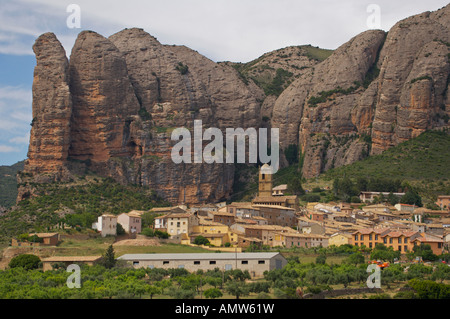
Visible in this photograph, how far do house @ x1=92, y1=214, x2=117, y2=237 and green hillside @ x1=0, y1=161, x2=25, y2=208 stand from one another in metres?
36.5

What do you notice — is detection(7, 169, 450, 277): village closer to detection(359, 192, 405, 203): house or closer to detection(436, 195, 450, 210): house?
detection(436, 195, 450, 210): house

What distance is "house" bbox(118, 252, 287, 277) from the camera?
6994 centimetres

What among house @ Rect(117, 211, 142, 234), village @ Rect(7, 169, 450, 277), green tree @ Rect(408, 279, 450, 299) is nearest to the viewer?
green tree @ Rect(408, 279, 450, 299)

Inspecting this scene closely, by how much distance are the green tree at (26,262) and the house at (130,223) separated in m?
15.4

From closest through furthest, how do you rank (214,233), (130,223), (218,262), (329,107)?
(218,262)
(214,233)
(130,223)
(329,107)

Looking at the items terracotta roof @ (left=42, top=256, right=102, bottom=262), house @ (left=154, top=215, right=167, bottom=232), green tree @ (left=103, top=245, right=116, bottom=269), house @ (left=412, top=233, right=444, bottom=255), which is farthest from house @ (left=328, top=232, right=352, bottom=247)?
terracotta roof @ (left=42, top=256, right=102, bottom=262)

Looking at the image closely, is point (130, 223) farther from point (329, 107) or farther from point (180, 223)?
point (329, 107)

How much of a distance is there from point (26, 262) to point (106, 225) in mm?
14179

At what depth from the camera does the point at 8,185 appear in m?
139

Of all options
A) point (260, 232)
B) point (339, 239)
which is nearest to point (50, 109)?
point (260, 232)

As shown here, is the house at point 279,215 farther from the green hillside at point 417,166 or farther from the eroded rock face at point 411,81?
the eroded rock face at point 411,81

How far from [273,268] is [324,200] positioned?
3856cm

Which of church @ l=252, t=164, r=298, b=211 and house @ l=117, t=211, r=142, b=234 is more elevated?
church @ l=252, t=164, r=298, b=211
